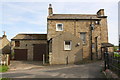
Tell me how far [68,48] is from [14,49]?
12.8m

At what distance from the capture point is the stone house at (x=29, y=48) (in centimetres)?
2675

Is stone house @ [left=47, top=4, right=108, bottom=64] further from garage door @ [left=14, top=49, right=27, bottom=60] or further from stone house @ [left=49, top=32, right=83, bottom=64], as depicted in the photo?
garage door @ [left=14, top=49, right=27, bottom=60]

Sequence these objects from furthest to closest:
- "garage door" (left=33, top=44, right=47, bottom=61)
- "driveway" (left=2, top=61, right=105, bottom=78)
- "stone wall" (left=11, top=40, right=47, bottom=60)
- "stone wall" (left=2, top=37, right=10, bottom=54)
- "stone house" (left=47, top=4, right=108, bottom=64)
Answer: "stone wall" (left=2, top=37, right=10, bottom=54) → "stone wall" (left=11, top=40, right=47, bottom=60) → "garage door" (left=33, top=44, right=47, bottom=61) → "stone house" (left=47, top=4, right=108, bottom=64) → "driveway" (left=2, top=61, right=105, bottom=78)

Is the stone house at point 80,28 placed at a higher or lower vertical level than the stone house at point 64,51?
higher

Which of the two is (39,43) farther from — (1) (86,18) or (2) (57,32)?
(1) (86,18)

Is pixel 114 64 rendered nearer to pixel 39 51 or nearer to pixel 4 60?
pixel 4 60

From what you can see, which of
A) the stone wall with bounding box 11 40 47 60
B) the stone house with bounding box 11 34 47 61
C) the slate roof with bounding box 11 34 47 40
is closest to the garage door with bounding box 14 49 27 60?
the stone house with bounding box 11 34 47 61

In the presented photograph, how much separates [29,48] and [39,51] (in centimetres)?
207

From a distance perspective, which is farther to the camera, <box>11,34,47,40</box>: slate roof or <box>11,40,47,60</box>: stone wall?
<box>11,34,47,40</box>: slate roof

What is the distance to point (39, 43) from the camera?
88.4ft

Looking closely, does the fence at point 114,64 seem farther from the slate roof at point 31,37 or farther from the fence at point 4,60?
the slate roof at point 31,37

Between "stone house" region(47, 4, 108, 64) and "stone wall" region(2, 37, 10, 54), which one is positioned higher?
"stone house" region(47, 4, 108, 64)

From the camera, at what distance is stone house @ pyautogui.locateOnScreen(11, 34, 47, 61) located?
87.8 ft

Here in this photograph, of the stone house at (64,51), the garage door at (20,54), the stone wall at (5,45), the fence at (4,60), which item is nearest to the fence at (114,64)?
the stone house at (64,51)
